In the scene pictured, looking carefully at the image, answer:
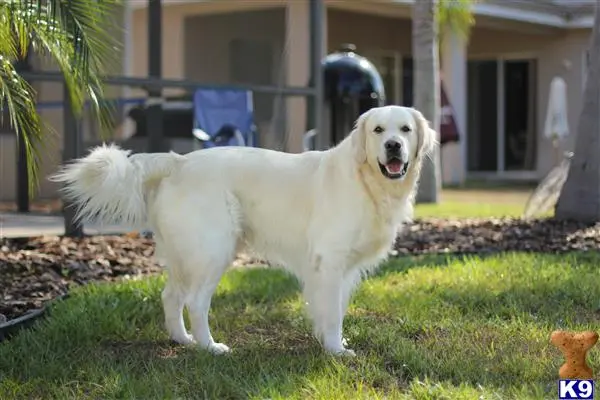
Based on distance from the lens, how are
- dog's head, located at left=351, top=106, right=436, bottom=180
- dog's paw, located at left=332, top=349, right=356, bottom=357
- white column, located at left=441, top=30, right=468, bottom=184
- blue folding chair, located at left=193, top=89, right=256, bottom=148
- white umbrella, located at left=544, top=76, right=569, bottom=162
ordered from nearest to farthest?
dog's paw, located at left=332, top=349, right=356, bottom=357 → dog's head, located at left=351, top=106, right=436, bottom=180 → blue folding chair, located at left=193, top=89, right=256, bottom=148 → white umbrella, located at left=544, top=76, right=569, bottom=162 → white column, located at left=441, top=30, right=468, bottom=184

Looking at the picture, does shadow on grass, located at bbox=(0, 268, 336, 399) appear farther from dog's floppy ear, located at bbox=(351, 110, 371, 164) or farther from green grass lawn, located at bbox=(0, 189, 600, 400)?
dog's floppy ear, located at bbox=(351, 110, 371, 164)

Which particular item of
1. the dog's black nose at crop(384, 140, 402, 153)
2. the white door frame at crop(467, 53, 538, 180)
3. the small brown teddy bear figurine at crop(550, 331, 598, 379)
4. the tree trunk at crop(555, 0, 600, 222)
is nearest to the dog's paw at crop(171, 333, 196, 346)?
the dog's black nose at crop(384, 140, 402, 153)

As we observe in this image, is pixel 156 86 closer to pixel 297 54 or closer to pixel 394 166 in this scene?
pixel 394 166

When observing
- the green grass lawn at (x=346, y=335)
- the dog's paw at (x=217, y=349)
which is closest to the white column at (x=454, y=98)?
the green grass lawn at (x=346, y=335)

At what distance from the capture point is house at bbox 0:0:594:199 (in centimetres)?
1456

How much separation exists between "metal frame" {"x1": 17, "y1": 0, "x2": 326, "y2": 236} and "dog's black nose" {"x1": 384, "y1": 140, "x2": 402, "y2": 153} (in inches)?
164

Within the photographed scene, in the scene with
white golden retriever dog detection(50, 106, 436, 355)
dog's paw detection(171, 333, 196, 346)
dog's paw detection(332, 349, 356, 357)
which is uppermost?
white golden retriever dog detection(50, 106, 436, 355)

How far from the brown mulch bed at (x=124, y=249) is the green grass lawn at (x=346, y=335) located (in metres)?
0.46

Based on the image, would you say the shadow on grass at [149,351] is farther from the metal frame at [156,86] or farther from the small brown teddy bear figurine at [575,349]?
the metal frame at [156,86]

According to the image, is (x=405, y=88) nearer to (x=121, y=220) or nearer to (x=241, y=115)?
(x=241, y=115)

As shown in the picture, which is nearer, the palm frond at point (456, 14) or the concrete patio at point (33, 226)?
the concrete patio at point (33, 226)

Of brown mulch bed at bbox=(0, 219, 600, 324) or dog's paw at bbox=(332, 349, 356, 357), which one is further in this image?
brown mulch bed at bbox=(0, 219, 600, 324)

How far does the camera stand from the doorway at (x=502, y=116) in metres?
19.4

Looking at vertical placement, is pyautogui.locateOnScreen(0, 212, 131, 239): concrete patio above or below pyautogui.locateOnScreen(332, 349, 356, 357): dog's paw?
above
